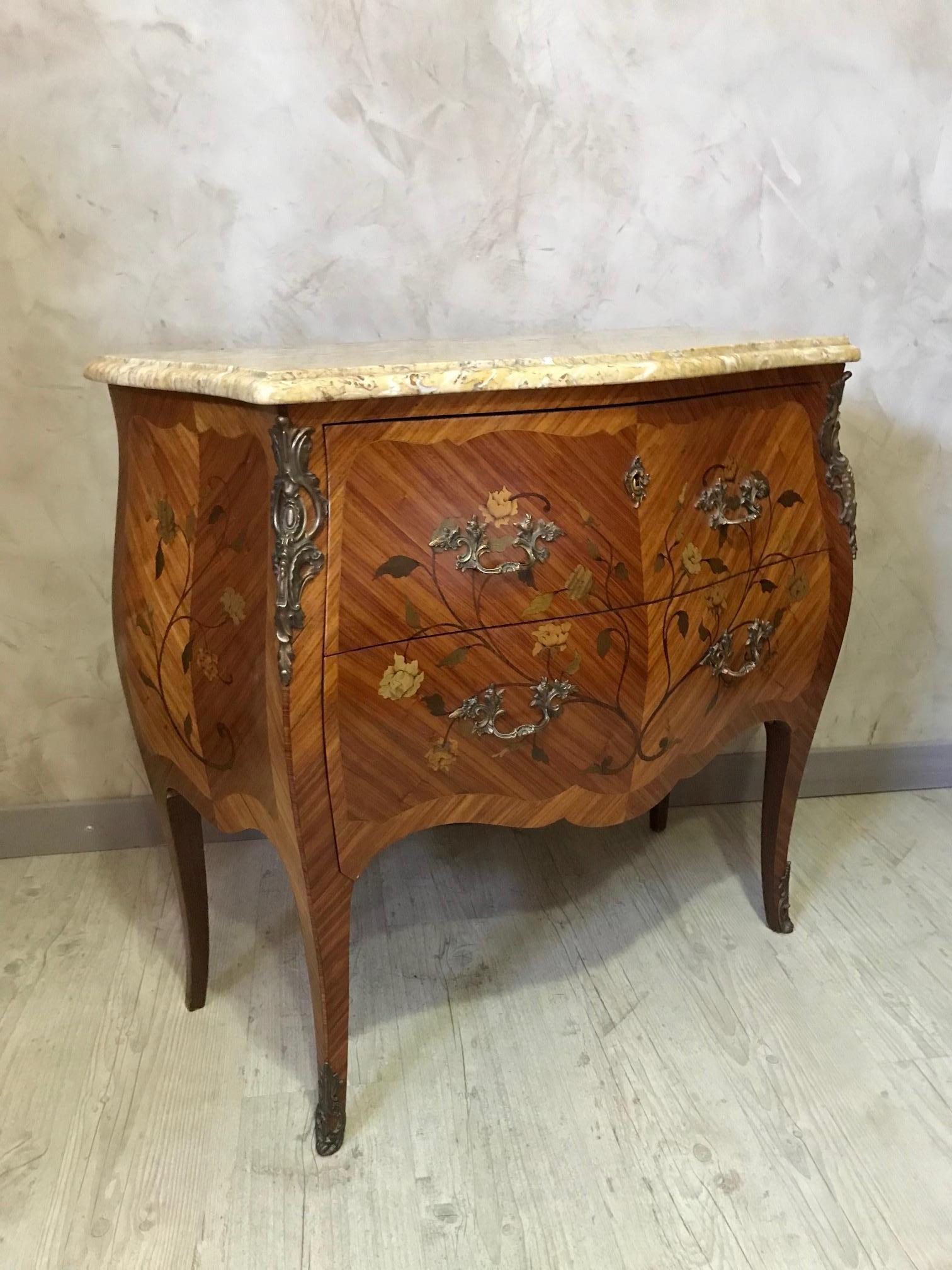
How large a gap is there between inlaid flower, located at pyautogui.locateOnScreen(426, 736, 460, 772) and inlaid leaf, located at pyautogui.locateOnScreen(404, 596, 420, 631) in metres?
0.12

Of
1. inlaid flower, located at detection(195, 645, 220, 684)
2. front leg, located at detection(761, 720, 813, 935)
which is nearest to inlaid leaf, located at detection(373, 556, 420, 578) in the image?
inlaid flower, located at detection(195, 645, 220, 684)

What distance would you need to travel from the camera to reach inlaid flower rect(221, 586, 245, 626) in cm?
92

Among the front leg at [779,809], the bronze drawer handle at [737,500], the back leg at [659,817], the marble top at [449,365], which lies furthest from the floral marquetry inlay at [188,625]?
the back leg at [659,817]

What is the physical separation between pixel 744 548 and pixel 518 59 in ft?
2.60

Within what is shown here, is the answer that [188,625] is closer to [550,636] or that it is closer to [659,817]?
[550,636]

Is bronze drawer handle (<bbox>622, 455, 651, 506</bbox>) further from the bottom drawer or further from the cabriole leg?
the cabriole leg

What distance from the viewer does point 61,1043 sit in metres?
1.22

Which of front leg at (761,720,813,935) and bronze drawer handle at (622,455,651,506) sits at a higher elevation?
bronze drawer handle at (622,455,651,506)

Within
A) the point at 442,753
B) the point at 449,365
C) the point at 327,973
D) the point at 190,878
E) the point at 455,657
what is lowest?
the point at 190,878

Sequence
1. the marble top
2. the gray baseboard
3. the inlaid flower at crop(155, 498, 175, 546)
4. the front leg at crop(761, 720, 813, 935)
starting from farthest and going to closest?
the gray baseboard → the front leg at crop(761, 720, 813, 935) → the inlaid flower at crop(155, 498, 175, 546) → the marble top

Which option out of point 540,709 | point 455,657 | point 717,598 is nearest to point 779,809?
point 717,598

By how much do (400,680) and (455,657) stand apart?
6 centimetres

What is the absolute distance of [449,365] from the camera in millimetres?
817

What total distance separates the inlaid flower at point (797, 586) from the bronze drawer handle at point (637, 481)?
0.30 meters
